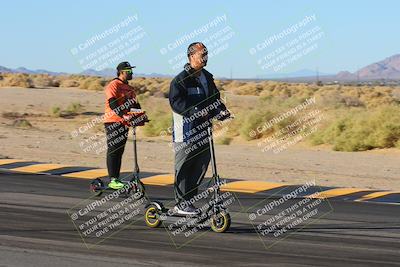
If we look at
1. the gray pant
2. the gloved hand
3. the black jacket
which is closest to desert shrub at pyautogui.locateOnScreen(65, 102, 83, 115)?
the gloved hand

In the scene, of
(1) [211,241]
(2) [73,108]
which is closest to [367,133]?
(1) [211,241]

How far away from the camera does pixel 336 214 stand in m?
9.98

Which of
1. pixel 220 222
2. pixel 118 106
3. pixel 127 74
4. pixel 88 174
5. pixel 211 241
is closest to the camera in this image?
pixel 211 241

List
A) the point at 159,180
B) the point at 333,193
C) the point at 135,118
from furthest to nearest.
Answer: the point at 159,180
the point at 333,193
the point at 135,118

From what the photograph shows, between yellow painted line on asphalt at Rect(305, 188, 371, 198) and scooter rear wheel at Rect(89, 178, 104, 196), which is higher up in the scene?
scooter rear wheel at Rect(89, 178, 104, 196)

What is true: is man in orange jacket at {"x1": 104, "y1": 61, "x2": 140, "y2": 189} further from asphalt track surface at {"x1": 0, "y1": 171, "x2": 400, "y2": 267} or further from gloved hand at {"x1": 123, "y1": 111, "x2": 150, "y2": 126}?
asphalt track surface at {"x1": 0, "y1": 171, "x2": 400, "y2": 267}

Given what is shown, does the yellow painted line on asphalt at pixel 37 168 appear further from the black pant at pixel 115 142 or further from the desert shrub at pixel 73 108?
the desert shrub at pixel 73 108

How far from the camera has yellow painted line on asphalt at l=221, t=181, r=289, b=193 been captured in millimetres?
12268

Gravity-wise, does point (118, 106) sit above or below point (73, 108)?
above

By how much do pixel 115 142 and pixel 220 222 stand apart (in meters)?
3.10

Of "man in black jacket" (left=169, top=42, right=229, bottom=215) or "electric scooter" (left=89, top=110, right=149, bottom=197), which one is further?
"electric scooter" (left=89, top=110, right=149, bottom=197)

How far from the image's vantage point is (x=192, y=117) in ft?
27.0

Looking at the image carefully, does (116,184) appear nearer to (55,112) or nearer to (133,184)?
(133,184)

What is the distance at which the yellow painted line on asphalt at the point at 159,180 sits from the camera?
42.9 feet
